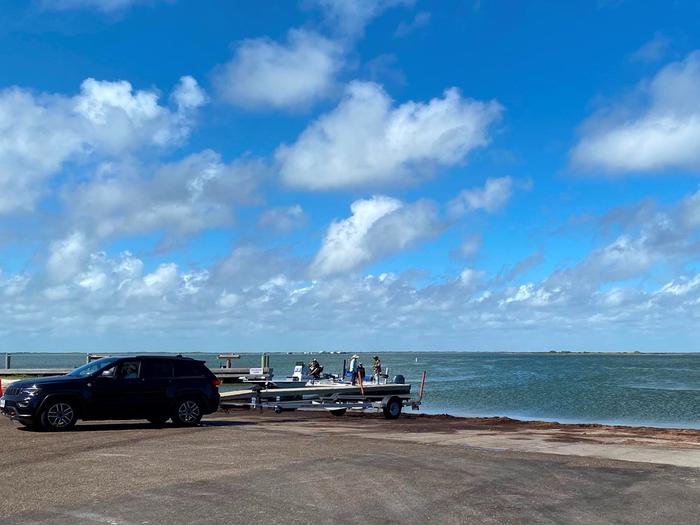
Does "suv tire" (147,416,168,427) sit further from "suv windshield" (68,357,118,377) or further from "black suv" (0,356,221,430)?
"suv windshield" (68,357,118,377)

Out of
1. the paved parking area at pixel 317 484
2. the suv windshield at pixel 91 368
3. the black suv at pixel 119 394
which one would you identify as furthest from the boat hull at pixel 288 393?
the paved parking area at pixel 317 484

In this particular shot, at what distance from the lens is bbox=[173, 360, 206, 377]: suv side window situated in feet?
65.3

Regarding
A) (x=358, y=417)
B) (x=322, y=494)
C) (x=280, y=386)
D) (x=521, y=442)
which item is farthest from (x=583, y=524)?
(x=280, y=386)

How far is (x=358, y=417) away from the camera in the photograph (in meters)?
25.7

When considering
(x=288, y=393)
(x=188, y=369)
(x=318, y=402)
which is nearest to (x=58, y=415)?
(x=188, y=369)

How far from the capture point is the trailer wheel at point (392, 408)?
2497 cm

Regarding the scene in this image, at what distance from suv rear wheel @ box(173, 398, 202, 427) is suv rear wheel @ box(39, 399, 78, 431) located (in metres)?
2.56

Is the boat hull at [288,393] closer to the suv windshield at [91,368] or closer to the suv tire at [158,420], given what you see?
the suv tire at [158,420]

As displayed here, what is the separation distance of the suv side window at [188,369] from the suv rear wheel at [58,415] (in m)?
2.82

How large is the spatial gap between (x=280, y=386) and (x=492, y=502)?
2622 cm

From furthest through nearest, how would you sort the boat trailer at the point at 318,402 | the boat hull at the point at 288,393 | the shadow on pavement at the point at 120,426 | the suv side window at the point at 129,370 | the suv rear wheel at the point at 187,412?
1. the boat hull at the point at 288,393
2. the boat trailer at the point at 318,402
3. the suv rear wheel at the point at 187,412
4. the suv side window at the point at 129,370
5. the shadow on pavement at the point at 120,426

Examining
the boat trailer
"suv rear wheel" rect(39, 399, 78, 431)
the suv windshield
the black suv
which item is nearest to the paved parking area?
"suv rear wheel" rect(39, 399, 78, 431)

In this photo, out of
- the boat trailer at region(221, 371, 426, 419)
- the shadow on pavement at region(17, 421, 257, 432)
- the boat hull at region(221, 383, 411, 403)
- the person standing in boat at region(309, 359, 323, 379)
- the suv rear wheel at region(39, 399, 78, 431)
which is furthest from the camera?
the person standing in boat at region(309, 359, 323, 379)

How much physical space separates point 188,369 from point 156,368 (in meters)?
0.89
